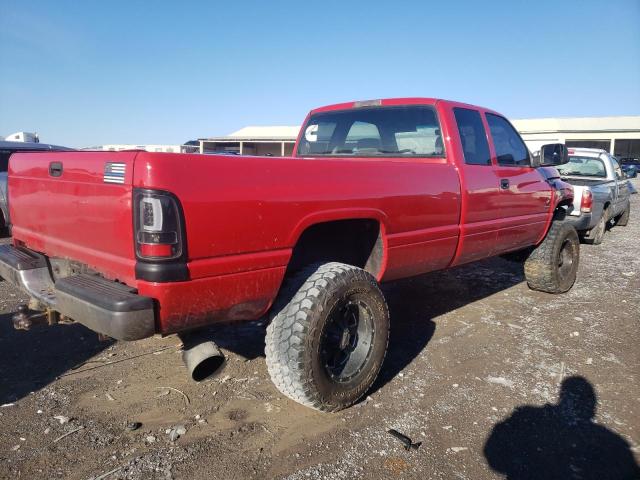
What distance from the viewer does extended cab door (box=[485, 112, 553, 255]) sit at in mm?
4371

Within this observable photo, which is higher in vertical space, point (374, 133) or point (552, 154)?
point (374, 133)

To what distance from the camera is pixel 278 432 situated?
275 centimetres

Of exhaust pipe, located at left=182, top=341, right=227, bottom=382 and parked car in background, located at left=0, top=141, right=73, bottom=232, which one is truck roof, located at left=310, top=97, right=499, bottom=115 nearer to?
exhaust pipe, located at left=182, top=341, right=227, bottom=382

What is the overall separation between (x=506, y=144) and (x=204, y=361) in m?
3.54

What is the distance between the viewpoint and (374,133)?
14.2 feet

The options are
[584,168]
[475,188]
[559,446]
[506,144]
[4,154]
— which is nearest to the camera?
[559,446]

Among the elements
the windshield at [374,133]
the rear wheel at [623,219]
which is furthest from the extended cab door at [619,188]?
the windshield at [374,133]

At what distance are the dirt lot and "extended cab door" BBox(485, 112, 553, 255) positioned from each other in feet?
2.94

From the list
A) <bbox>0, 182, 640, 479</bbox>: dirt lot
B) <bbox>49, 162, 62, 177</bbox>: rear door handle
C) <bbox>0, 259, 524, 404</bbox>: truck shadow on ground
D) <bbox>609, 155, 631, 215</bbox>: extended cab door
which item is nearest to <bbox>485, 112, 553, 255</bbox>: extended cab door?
<bbox>0, 182, 640, 479</bbox>: dirt lot

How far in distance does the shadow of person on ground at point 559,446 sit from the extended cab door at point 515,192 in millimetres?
1761

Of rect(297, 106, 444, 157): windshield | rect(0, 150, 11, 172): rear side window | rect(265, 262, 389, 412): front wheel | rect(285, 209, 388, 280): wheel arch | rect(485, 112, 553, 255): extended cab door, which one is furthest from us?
rect(0, 150, 11, 172): rear side window

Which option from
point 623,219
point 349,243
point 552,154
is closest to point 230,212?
point 349,243

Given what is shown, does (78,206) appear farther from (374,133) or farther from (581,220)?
(581,220)

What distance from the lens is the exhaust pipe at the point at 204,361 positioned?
254cm
